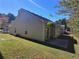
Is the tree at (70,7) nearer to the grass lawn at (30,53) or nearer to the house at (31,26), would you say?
the grass lawn at (30,53)

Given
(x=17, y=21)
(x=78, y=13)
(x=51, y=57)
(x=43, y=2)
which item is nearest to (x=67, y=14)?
(x=78, y=13)

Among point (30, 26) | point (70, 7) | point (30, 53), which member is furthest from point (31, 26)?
point (70, 7)

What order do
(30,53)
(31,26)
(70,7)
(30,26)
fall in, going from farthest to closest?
(30,26) → (31,26) → (30,53) → (70,7)

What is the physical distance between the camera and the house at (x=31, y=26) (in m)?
24.9

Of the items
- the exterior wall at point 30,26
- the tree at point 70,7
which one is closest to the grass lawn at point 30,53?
the tree at point 70,7

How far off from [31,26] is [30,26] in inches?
11.3

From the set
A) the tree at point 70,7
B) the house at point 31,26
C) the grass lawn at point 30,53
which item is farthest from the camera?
the house at point 31,26

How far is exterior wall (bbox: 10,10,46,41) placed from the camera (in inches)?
982

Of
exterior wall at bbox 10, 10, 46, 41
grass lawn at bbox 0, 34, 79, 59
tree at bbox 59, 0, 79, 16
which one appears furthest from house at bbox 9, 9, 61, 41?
tree at bbox 59, 0, 79, 16

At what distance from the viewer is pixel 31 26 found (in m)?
26.7

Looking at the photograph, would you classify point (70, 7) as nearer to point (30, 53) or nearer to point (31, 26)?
point (30, 53)

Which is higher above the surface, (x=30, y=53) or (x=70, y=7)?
(x=70, y=7)

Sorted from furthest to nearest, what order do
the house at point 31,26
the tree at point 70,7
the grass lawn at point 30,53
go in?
the house at point 31,26 → the grass lawn at point 30,53 → the tree at point 70,7

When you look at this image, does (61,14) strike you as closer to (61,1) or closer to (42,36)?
(61,1)
